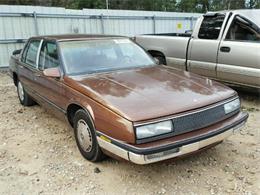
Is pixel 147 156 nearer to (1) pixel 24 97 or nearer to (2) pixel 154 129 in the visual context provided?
(2) pixel 154 129

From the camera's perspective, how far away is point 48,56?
422cm

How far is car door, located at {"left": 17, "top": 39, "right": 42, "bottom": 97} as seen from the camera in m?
4.66

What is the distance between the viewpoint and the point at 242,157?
345cm

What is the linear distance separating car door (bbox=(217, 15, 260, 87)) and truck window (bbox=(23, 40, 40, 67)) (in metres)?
3.61

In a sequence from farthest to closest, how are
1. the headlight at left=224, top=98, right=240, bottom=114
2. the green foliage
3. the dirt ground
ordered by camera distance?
the green foliage → the headlight at left=224, top=98, right=240, bottom=114 → the dirt ground

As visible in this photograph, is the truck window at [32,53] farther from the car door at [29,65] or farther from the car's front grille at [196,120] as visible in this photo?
the car's front grille at [196,120]

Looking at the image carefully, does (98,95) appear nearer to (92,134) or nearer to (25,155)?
(92,134)

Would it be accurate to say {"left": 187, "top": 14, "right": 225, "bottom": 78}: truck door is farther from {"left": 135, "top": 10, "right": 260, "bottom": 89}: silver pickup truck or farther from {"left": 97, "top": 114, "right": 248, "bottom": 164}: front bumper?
{"left": 97, "top": 114, "right": 248, "bottom": 164}: front bumper

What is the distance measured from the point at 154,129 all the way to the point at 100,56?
1.79 metres

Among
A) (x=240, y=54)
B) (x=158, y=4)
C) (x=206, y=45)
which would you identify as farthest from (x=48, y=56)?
(x=158, y=4)

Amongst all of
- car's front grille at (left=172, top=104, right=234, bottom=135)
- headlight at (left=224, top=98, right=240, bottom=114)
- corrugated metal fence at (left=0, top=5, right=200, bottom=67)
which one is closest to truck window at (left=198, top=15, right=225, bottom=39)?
headlight at (left=224, top=98, right=240, bottom=114)

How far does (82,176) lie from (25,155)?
1043 mm

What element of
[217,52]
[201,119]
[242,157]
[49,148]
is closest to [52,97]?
[49,148]

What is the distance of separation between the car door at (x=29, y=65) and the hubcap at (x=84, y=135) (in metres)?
1.63
